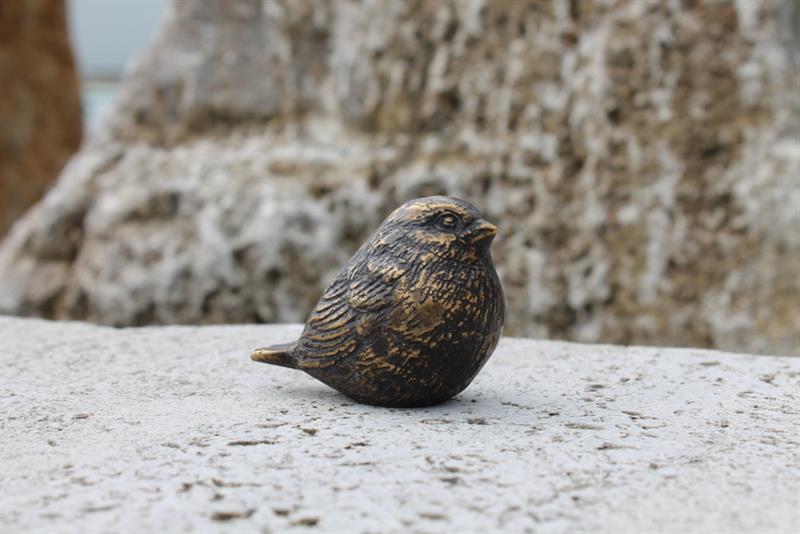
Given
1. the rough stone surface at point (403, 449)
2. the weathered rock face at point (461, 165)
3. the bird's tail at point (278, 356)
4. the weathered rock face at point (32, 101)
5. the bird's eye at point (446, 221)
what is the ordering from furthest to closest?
the weathered rock face at point (32, 101)
the weathered rock face at point (461, 165)
the bird's tail at point (278, 356)
the bird's eye at point (446, 221)
the rough stone surface at point (403, 449)

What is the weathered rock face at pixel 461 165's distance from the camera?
3.89 meters

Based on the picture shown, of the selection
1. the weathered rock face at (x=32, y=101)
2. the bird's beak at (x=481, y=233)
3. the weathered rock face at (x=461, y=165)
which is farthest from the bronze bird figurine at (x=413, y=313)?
the weathered rock face at (x=32, y=101)

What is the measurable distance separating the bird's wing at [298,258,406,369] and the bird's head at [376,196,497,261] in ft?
0.31

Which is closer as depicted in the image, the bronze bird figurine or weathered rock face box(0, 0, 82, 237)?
the bronze bird figurine

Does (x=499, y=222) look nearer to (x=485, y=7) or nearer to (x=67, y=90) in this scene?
(x=485, y=7)

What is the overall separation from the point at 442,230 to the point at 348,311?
31cm

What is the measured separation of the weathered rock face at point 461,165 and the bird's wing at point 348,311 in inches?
82.8

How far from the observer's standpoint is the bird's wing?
7.20ft

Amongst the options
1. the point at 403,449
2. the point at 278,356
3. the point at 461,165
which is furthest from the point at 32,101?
the point at 403,449

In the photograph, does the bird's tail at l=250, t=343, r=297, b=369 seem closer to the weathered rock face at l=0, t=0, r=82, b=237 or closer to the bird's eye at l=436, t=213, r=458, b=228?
the bird's eye at l=436, t=213, r=458, b=228

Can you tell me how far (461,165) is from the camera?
4.48 meters

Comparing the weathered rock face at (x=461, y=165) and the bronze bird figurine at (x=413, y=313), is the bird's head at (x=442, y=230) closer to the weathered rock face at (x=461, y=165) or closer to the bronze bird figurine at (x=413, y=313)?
the bronze bird figurine at (x=413, y=313)

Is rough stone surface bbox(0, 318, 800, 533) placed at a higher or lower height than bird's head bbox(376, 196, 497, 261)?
lower

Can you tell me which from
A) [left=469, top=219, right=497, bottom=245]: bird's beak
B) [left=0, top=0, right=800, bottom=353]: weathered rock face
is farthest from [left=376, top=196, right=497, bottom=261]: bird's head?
[left=0, top=0, right=800, bottom=353]: weathered rock face
